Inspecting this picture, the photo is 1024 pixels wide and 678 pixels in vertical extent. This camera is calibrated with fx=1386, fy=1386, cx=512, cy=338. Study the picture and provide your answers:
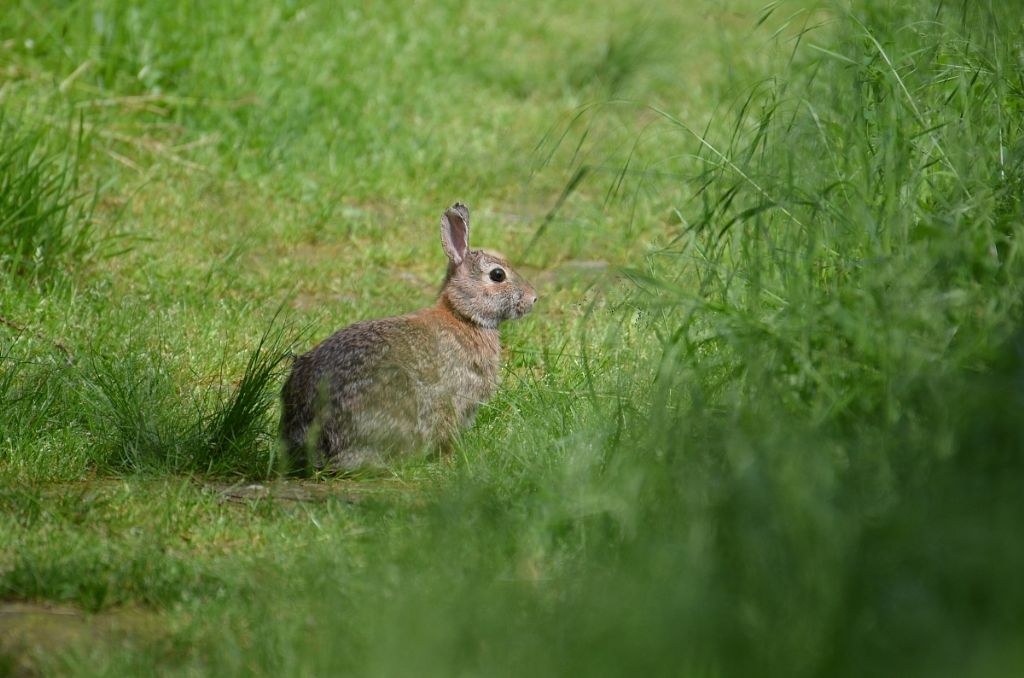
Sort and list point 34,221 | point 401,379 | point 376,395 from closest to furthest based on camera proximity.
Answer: point 376,395 → point 401,379 → point 34,221

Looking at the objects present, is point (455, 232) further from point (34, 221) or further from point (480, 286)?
point (34, 221)

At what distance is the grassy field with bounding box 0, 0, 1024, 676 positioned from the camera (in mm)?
3422

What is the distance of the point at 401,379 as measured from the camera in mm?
5672

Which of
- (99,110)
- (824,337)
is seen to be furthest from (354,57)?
(824,337)

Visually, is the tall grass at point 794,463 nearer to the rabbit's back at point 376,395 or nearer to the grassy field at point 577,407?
the grassy field at point 577,407

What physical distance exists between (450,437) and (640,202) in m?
3.52

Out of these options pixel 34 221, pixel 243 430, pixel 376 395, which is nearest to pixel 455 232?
pixel 376 395

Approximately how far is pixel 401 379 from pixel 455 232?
1136 millimetres

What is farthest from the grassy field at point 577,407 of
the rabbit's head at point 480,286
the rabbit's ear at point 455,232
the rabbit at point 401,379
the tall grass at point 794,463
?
the rabbit's ear at point 455,232

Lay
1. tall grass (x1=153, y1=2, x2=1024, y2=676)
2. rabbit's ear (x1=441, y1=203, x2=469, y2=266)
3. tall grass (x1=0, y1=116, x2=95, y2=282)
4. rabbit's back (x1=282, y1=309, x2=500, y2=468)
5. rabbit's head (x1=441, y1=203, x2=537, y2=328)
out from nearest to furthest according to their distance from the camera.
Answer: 1. tall grass (x1=153, y1=2, x2=1024, y2=676)
2. rabbit's back (x1=282, y1=309, x2=500, y2=468)
3. rabbit's head (x1=441, y1=203, x2=537, y2=328)
4. rabbit's ear (x1=441, y1=203, x2=469, y2=266)
5. tall grass (x1=0, y1=116, x2=95, y2=282)

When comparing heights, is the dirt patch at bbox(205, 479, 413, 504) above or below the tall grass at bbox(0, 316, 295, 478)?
below

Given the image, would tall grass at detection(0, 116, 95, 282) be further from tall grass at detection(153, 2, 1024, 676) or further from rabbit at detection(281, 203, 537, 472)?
tall grass at detection(153, 2, 1024, 676)

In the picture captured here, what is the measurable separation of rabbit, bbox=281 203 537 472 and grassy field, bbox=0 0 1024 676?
144 millimetres

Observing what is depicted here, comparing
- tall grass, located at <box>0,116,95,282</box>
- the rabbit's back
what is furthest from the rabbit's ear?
tall grass, located at <box>0,116,95,282</box>
